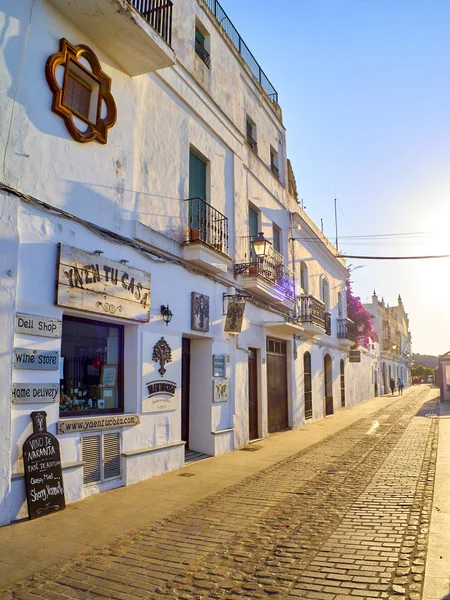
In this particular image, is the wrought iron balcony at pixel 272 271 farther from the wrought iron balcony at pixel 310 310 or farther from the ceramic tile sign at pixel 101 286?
the ceramic tile sign at pixel 101 286

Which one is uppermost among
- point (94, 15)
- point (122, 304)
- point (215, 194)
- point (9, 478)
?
point (94, 15)

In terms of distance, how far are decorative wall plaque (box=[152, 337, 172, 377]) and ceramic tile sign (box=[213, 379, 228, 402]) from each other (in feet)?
6.31

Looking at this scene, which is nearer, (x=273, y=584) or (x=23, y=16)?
(x=273, y=584)

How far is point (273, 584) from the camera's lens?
395 centimetres

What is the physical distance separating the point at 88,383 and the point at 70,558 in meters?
3.22

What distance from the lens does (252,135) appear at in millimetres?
14391

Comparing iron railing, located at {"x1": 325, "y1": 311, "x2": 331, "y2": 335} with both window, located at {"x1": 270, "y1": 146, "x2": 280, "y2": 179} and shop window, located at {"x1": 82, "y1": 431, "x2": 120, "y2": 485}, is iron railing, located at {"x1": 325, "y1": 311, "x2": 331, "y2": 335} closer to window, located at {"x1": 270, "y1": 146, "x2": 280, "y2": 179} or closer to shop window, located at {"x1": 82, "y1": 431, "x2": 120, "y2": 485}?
window, located at {"x1": 270, "y1": 146, "x2": 280, "y2": 179}

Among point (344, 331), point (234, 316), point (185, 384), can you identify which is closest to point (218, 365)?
point (185, 384)

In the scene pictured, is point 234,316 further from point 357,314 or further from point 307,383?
point 357,314

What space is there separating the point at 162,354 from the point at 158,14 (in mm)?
5925

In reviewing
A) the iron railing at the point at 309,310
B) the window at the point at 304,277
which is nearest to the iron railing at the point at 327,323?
the window at the point at 304,277

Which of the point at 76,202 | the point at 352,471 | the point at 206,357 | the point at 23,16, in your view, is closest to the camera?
the point at 23,16

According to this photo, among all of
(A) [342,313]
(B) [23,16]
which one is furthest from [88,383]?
(A) [342,313]

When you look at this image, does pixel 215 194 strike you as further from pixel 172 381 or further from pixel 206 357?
pixel 172 381
